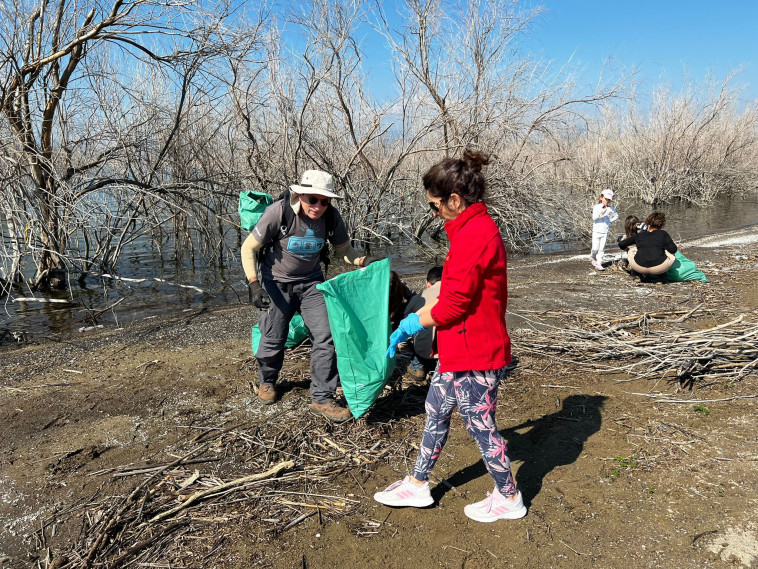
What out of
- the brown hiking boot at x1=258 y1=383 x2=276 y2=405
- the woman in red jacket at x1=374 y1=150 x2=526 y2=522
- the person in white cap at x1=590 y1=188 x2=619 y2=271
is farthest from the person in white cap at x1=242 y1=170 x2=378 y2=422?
the person in white cap at x1=590 y1=188 x2=619 y2=271

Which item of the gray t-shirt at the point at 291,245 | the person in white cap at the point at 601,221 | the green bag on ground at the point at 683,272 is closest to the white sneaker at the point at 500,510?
the gray t-shirt at the point at 291,245

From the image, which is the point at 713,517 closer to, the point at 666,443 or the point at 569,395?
the point at 666,443

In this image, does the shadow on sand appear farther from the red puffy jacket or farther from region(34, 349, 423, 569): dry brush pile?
the red puffy jacket

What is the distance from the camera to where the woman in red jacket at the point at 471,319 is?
2381 millimetres

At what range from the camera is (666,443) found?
131 inches

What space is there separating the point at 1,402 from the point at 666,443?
16.8ft

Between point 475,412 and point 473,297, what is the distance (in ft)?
1.97

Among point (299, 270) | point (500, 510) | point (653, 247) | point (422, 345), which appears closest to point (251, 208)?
point (299, 270)

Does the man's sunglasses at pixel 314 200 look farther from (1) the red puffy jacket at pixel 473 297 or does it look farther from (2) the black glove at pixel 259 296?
(1) the red puffy jacket at pixel 473 297

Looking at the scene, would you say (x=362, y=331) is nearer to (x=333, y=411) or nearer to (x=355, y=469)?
(x=333, y=411)

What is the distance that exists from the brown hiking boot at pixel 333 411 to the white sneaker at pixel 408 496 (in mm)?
915

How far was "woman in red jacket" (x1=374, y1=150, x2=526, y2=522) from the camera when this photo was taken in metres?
2.38

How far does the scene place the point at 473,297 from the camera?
2412 millimetres

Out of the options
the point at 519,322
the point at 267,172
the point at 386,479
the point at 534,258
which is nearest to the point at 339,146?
the point at 267,172
